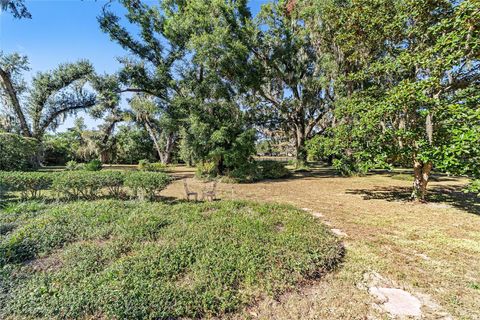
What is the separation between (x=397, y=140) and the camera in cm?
691

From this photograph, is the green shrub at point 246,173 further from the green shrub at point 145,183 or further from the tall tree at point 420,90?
the green shrub at point 145,183

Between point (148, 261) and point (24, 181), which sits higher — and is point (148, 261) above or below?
below

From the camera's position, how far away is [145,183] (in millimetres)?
6371

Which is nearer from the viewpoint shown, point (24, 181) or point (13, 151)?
point (24, 181)

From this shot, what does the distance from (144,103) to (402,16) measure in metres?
18.4

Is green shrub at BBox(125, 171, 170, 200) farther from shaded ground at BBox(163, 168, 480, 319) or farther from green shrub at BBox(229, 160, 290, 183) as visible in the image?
green shrub at BBox(229, 160, 290, 183)

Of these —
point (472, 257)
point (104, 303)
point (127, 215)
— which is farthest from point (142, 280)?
point (472, 257)

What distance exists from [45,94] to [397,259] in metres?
19.7

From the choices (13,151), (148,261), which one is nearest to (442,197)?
(148,261)

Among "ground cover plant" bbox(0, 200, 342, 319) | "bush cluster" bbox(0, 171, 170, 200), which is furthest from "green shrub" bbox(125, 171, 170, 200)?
"ground cover plant" bbox(0, 200, 342, 319)

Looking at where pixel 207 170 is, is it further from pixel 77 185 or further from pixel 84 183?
pixel 77 185

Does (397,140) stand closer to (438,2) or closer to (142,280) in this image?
(438,2)

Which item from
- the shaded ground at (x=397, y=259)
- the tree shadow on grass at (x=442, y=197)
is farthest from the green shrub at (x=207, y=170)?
the tree shadow on grass at (x=442, y=197)

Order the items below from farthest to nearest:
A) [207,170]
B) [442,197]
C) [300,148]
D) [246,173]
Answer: [300,148] < [207,170] < [246,173] < [442,197]
